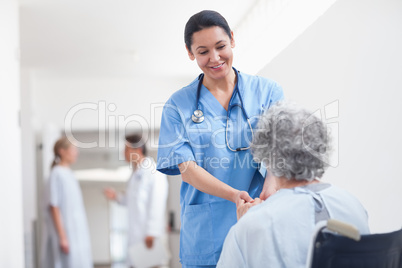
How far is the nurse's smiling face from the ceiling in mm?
584

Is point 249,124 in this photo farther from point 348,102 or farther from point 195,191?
point 348,102

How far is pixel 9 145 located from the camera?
7.45ft

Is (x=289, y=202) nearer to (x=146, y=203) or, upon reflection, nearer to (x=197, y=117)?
(x=197, y=117)

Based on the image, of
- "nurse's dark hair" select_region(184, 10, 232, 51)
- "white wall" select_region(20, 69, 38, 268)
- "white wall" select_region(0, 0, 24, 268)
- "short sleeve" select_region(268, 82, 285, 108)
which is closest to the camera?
"nurse's dark hair" select_region(184, 10, 232, 51)

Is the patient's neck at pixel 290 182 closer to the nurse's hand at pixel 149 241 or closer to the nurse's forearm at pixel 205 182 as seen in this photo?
the nurse's forearm at pixel 205 182

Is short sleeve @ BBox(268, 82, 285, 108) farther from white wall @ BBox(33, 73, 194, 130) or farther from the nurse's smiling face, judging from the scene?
white wall @ BBox(33, 73, 194, 130)

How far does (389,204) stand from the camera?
1.50 metres

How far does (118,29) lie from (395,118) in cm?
203

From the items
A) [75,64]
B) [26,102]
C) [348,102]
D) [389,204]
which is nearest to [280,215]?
[389,204]

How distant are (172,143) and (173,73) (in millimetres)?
1145

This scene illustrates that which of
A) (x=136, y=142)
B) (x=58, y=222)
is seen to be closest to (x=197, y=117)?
(x=136, y=142)

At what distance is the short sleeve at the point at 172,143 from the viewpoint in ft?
4.86

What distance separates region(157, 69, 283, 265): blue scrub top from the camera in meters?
1.49

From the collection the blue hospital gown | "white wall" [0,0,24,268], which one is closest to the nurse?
the blue hospital gown
